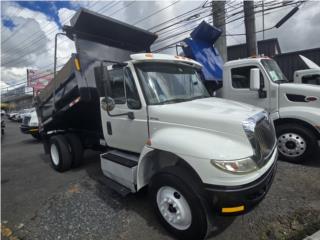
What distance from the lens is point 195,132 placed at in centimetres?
261

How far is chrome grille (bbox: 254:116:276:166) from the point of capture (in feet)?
8.06

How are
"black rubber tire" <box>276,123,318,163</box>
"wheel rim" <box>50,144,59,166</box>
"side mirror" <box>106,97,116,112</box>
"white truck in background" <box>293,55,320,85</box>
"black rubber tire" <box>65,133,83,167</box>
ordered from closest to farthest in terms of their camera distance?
"side mirror" <box>106,97,116,112</box>
"black rubber tire" <box>276,123,318,163</box>
"black rubber tire" <box>65,133,83,167</box>
"wheel rim" <box>50,144,59,166</box>
"white truck in background" <box>293,55,320,85</box>

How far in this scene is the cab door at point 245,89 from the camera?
5.11 meters

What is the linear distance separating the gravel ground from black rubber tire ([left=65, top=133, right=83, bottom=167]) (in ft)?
1.81

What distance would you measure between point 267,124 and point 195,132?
1.04 metres

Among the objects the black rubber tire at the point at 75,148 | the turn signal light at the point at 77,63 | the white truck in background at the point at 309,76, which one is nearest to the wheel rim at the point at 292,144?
the white truck in background at the point at 309,76

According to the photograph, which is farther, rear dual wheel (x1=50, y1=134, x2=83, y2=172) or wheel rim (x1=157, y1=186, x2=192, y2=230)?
rear dual wheel (x1=50, y1=134, x2=83, y2=172)

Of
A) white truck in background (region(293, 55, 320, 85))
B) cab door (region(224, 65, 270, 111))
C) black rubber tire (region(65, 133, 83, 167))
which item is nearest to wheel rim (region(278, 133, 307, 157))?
cab door (region(224, 65, 270, 111))

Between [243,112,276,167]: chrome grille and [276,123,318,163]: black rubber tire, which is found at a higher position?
[243,112,276,167]: chrome grille

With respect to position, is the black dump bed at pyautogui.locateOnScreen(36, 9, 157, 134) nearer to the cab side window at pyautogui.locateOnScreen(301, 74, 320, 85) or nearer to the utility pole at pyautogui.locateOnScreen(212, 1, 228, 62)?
the utility pole at pyautogui.locateOnScreen(212, 1, 228, 62)

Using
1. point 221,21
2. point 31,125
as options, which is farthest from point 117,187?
point 31,125

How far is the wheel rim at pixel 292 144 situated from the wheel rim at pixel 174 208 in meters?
3.37

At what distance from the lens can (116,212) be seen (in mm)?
3348

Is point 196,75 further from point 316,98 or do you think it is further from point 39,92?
point 39,92
